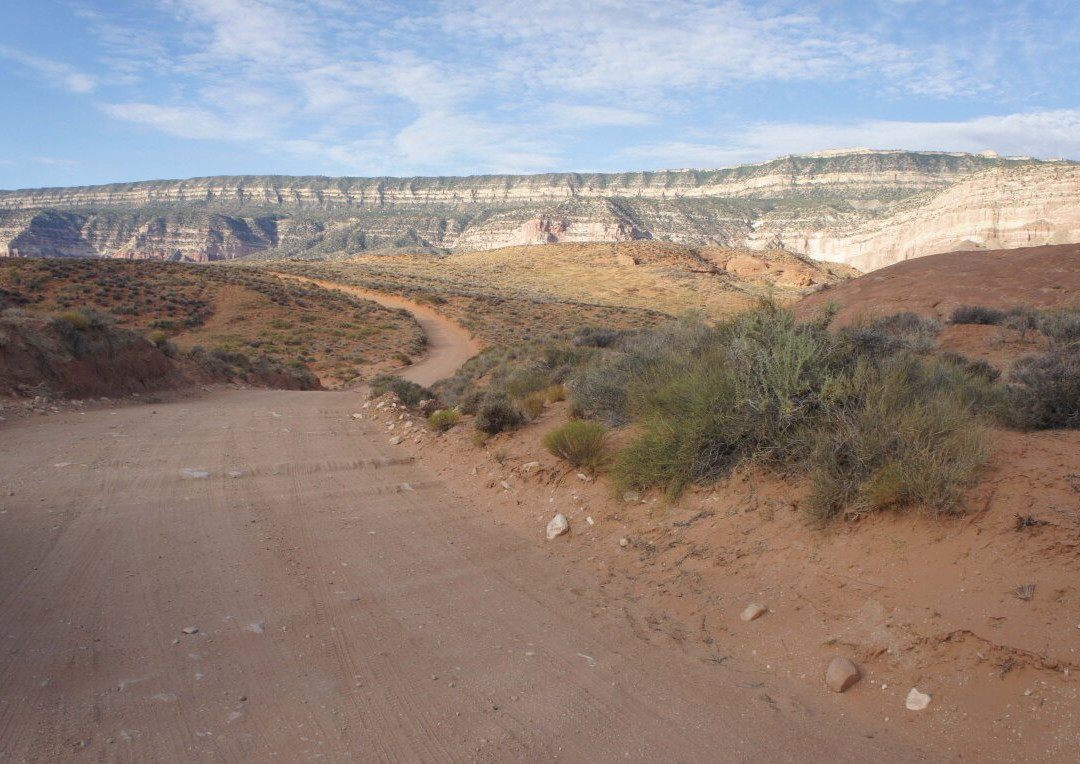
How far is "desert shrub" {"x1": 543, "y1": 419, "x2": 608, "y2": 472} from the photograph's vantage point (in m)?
7.64

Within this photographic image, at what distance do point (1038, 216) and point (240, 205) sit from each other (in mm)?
199048

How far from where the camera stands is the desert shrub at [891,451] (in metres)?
4.79

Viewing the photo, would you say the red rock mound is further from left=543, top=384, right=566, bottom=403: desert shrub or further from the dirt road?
the dirt road

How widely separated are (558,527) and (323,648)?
9.66ft

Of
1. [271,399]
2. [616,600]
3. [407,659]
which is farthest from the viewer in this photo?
[271,399]

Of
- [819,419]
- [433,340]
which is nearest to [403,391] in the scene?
[819,419]

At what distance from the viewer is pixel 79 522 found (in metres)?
6.16

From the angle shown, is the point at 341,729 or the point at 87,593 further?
the point at 87,593

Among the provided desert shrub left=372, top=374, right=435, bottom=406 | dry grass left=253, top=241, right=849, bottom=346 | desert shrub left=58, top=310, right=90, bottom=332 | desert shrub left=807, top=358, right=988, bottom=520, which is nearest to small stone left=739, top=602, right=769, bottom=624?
desert shrub left=807, top=358, right=988, bottom=520

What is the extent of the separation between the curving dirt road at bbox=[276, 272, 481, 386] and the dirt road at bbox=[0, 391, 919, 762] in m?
15.8

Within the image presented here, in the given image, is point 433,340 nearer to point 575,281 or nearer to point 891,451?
point 891,451

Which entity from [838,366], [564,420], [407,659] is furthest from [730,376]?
[407,659]

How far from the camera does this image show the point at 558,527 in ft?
22.1

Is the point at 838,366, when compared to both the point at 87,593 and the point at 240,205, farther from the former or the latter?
the point at 240,205
